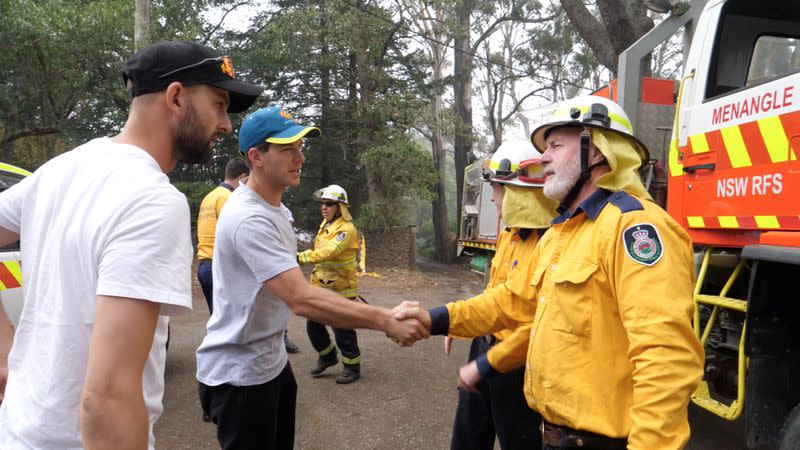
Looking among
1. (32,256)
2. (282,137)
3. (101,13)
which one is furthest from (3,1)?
(32,256)

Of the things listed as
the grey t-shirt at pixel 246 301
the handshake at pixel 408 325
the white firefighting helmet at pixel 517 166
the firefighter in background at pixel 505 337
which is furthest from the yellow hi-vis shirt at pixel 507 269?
the grey t-shirt at pixel 246 301

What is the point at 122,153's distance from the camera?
1282mm

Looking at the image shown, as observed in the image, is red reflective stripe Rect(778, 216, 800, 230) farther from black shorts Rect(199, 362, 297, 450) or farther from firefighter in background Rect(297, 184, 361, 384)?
firefighter in background Rect(297, 184, 361, 384)

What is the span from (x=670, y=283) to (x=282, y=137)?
1.84m

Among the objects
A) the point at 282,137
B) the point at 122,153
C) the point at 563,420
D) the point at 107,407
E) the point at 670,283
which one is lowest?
the point at 563,420

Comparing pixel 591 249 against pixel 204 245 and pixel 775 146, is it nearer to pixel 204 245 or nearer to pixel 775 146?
pixel 775 146

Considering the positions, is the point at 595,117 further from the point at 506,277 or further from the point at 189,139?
the point at 189,139

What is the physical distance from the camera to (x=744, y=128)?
275cm

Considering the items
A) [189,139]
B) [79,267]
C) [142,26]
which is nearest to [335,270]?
[189,139]

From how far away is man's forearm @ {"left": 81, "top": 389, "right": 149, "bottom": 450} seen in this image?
107 cm

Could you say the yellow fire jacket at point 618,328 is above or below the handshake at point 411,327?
above

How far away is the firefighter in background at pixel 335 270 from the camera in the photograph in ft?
17.1

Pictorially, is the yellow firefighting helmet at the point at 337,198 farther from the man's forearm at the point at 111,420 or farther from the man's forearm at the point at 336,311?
the man's forearm at the point at 111,420

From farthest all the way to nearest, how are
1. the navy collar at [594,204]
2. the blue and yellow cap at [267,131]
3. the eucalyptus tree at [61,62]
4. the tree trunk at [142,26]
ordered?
the eucalyptus tree at [61,62] < the tree trunk at [142,26] < the blue and yellow cap at [267,131] < the navy collar at [594,204]
